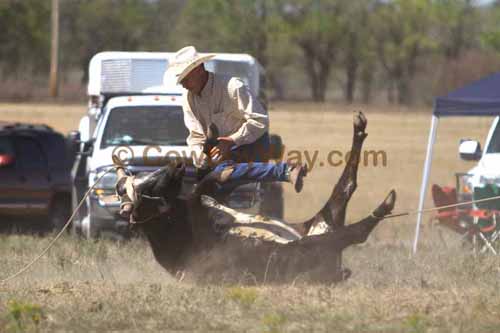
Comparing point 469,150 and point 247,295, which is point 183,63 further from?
point 469,150

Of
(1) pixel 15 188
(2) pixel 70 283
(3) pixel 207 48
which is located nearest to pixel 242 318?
(2) pixel 70 283

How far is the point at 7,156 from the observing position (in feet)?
49.2

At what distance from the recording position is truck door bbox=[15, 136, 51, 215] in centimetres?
1506

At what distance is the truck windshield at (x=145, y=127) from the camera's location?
13.7m

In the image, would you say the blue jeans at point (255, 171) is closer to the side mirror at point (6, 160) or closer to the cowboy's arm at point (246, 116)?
the cowboy's arm at point (246, 116)

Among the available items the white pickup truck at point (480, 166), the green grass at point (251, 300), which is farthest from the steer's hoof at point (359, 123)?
the white pickup truck at point (480, 166)

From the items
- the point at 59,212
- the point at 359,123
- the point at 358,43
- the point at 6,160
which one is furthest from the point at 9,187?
the point at 358,43

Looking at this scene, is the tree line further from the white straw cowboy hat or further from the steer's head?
the steer's head

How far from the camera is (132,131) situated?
→ 13.9 metres

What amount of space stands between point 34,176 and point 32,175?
4 cm

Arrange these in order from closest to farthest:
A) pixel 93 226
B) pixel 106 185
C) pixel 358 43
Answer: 1. pixel 106 185
2. pixel 93 226
3. pixel 358 43

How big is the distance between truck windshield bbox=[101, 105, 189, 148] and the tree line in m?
42.1

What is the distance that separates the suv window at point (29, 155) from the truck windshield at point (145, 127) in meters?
1.79

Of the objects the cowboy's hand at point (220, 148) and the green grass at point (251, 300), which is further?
the cowboy's hand at point (220, 148)
